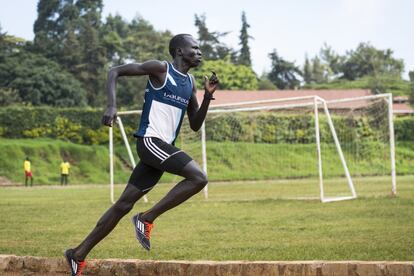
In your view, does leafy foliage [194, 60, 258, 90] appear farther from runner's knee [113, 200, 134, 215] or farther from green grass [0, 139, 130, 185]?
runner's knee [113, 200, 134, 215]

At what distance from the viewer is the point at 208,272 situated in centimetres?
742

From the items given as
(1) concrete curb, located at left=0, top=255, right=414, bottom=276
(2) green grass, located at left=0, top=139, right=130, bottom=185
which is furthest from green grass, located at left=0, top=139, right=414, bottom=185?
(1) concrete curb, located at left=0, top=255, right=414, bottom=276

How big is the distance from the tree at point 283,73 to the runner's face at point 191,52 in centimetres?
9998

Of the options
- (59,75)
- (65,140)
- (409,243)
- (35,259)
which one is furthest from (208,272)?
(59,75)

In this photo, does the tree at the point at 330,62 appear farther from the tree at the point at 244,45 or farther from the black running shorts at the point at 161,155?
the black running shorts at the point at 161,155

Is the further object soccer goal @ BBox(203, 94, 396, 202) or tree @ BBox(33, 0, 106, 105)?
tree @ BBox(33, 0, 106, 105)

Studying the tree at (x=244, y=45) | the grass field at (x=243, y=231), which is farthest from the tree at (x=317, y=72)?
the grass field at (x=243, y=231)

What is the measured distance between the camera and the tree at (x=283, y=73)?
10656cm

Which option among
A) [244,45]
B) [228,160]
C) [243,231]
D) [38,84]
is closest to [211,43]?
[244,45]

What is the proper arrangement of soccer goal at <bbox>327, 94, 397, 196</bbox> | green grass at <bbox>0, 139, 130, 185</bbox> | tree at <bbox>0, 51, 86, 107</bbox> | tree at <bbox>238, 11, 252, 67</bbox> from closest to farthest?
soccer goal at <bbox>327, 94, 397, 196</bbox>
green grass at <bbox>0, 139, 130, 185</bbox>
tree at <bbox>0, 51, 86, 107</bbox>
tree at <bbox>238, 11, 252, 67</bbox>

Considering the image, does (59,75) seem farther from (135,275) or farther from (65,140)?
(135,275)

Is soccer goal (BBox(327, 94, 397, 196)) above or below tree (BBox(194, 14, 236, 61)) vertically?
below

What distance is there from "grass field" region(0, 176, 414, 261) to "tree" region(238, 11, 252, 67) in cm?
7788

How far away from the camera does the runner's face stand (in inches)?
277
